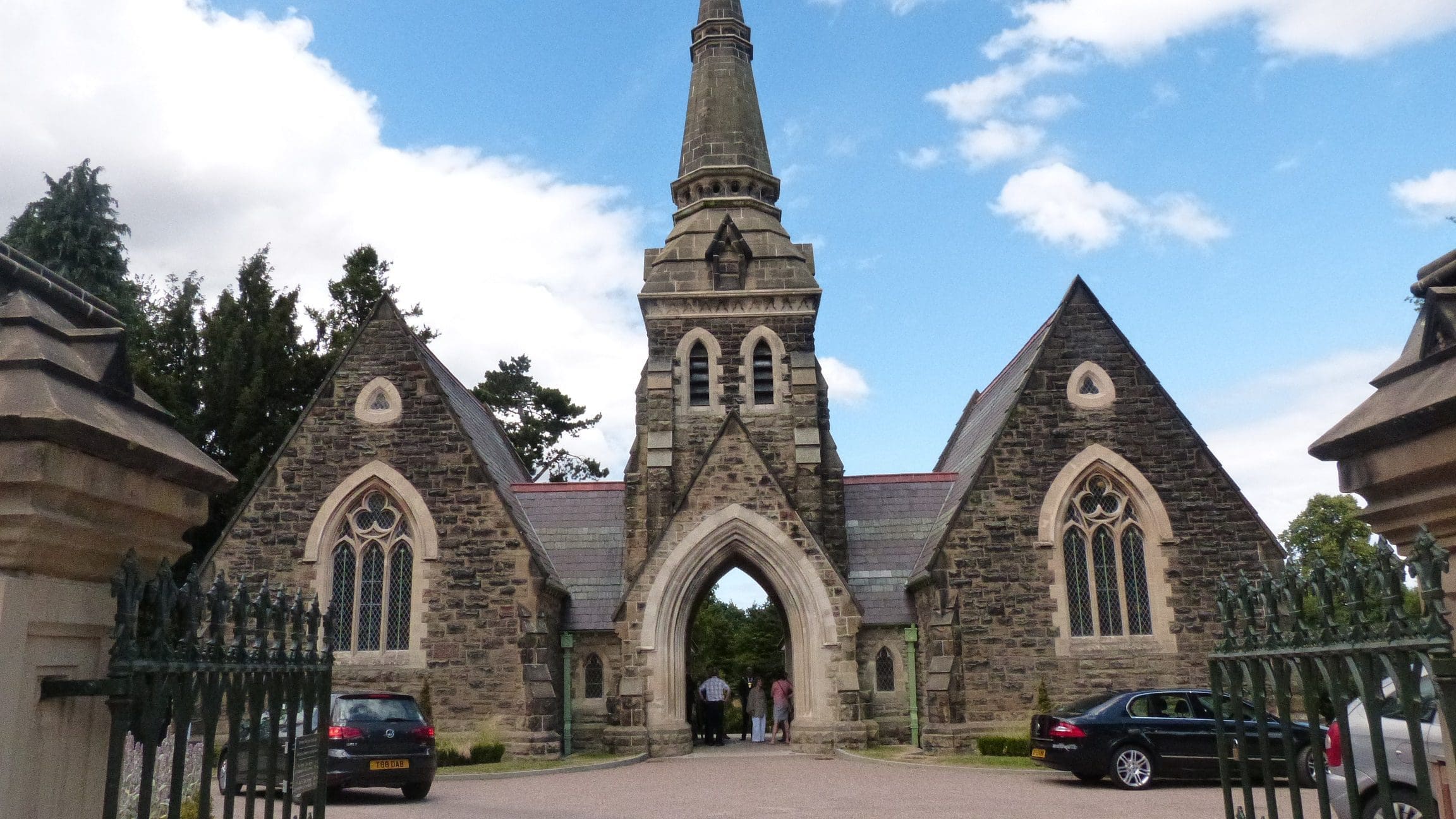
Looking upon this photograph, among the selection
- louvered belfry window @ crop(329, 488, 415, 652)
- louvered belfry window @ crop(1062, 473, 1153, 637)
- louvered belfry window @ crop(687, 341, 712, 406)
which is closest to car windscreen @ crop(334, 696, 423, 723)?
louvered belfry window @ crop(329, 488, 415, 652)

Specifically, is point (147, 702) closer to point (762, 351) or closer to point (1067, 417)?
point (1067, 417)

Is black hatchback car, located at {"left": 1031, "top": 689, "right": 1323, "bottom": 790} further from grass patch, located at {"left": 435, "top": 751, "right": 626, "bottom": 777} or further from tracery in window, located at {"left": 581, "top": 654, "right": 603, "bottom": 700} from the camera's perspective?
tracery in window, located at {"left": 581, "top": 654, "right": 603, "bottom": 700}

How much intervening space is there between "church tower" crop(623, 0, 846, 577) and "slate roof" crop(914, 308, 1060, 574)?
2.33m

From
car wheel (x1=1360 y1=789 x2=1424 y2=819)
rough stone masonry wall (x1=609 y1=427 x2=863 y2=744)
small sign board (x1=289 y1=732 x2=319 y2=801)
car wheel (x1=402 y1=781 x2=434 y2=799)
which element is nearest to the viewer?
small sign board (x1=289 y1=732 x2=319 y2=801)

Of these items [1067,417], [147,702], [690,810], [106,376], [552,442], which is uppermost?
[552,442]

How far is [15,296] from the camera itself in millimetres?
3799

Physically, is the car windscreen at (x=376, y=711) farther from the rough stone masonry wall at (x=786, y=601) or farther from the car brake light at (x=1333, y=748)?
the car brake light at (x=1333, y=748)

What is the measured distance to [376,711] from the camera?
46.4 feet

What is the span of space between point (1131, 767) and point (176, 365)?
32051mm

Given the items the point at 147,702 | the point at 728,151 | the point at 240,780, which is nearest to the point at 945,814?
the point at 240,780

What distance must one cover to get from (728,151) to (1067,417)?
11760 mm

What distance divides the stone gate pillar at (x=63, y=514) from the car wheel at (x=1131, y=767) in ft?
44.4

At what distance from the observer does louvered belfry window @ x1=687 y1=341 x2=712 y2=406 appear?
83.5 ft

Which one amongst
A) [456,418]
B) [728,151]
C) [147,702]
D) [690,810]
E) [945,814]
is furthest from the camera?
[728,151]
